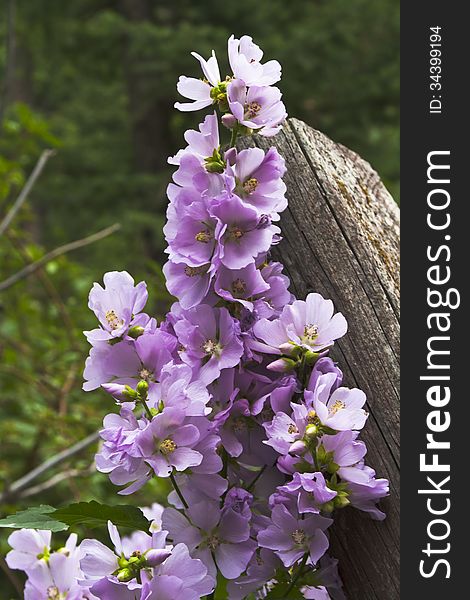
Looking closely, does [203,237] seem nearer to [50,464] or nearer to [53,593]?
[53,593]

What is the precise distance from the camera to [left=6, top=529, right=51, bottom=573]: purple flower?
1266mm

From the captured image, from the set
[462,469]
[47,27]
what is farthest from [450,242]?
[47,27]

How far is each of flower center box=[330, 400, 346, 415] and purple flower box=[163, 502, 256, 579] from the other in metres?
0.16

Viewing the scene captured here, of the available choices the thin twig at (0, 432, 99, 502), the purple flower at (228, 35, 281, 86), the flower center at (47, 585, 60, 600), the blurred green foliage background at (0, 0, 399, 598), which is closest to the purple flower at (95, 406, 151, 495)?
the flower center at (47, 585, 60, 600)

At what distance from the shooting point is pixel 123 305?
118cm

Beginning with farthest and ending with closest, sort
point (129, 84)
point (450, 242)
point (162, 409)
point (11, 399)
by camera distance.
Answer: point (129, 84), point (11, 399), point (450, 242), point (162, 409)

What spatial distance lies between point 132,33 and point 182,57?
472 mm

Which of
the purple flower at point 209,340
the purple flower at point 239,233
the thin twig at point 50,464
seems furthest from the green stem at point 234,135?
the thin twig at point 50,464

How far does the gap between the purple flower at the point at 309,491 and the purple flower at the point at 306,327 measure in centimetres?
15

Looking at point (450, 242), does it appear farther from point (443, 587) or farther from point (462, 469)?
point (443, 587)

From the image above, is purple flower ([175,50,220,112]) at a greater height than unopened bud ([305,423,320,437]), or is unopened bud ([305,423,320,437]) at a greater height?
purple flower ([175,50,220,112])

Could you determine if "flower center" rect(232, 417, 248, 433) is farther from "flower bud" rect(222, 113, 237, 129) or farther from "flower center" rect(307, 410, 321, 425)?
"flower bud" rect(222, 113, 237, 129)

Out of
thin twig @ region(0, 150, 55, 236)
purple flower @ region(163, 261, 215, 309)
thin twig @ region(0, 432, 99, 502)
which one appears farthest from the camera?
thin twig @ region(0, 150, 55, 236)

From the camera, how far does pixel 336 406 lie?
3.63 ft
